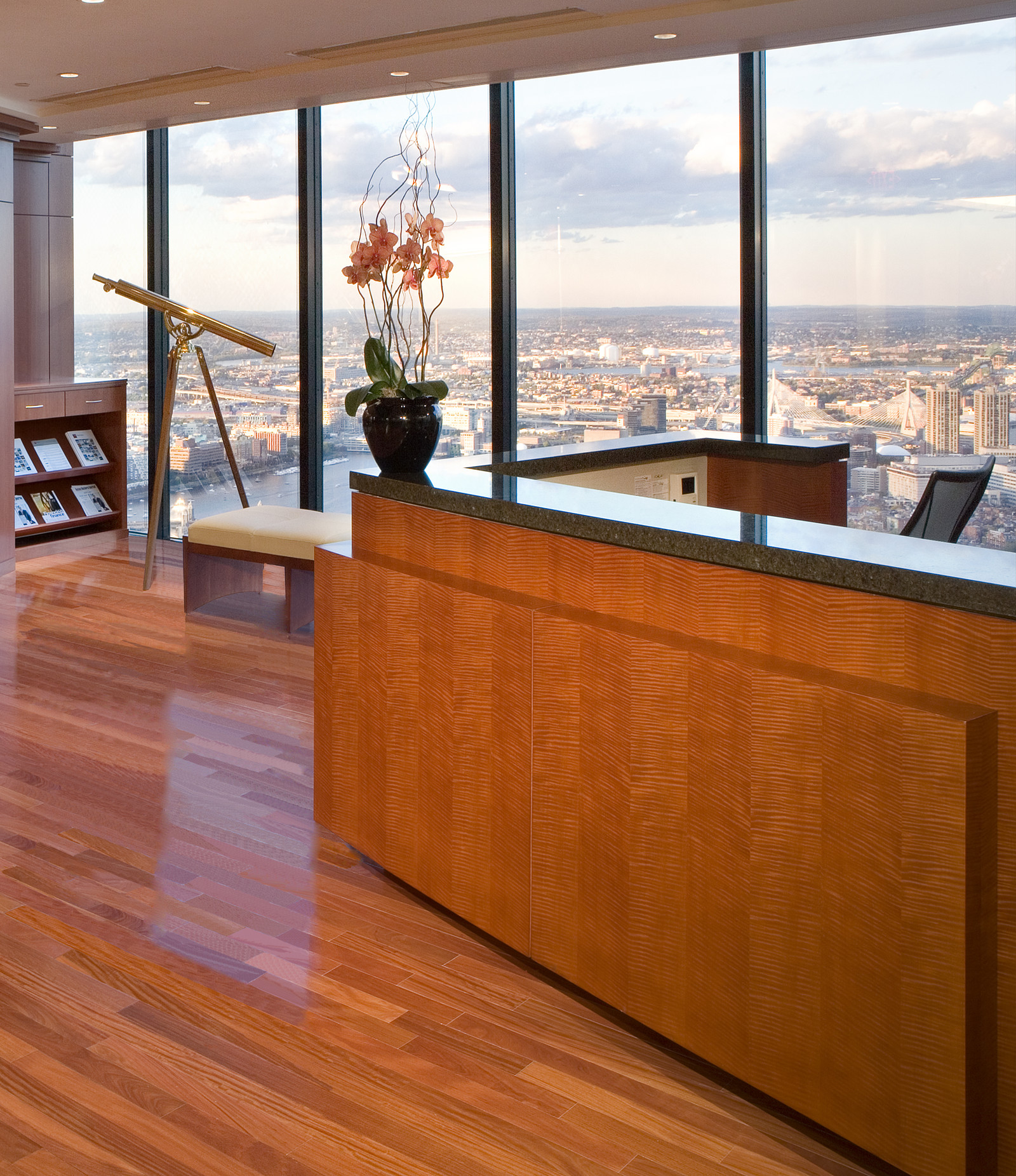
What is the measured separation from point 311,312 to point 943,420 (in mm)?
3737

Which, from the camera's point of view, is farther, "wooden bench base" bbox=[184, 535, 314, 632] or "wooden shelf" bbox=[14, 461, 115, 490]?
"wooden shelf" bbox=[14, 461, 115, 490]

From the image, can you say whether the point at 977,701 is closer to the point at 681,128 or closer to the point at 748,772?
the point at 748,772

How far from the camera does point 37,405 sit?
25.1ft

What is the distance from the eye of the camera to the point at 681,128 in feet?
18.4

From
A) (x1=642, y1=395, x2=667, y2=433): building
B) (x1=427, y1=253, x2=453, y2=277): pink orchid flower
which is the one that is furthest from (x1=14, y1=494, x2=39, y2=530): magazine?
(x1=427, y1=253, x2=453, y2=277): pink orchid flower

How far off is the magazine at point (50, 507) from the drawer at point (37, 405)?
52 cm

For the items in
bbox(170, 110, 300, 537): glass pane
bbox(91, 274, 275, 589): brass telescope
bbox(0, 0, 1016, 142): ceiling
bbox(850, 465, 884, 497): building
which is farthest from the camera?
bbox(170, 110, 300, 537): glass pane

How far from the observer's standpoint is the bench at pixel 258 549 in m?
5.77

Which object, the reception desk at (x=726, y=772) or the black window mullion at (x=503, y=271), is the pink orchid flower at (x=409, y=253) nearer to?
the reception desk at (x=726, y=772)

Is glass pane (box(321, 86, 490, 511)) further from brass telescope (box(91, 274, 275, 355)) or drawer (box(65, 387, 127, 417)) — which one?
drawer (box(65, 387, 127, 417))

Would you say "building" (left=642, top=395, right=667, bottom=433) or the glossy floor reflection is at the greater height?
"building" (left=642, top=395, right=667, bottom=433)

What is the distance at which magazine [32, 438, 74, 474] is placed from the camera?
7.92 meters

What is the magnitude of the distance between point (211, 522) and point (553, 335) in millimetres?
1969

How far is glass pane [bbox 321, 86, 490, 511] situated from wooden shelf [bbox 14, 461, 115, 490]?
Answer: 1.87 m
